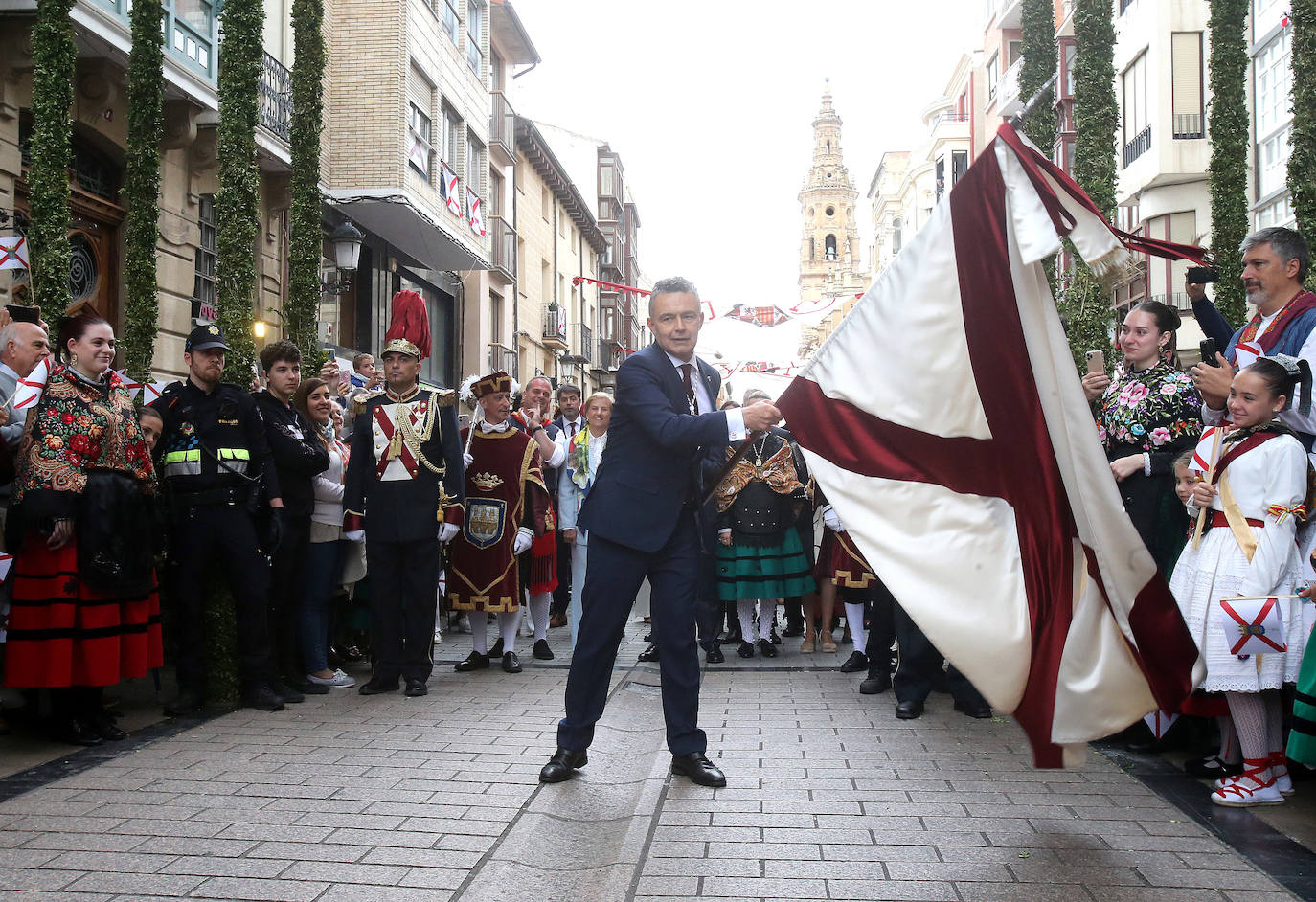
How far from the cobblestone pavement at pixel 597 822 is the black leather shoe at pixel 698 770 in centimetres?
7

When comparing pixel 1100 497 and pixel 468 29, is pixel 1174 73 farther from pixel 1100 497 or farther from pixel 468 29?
pixel 1100 497

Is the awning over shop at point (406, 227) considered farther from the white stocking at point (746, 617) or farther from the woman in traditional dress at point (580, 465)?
the white stocking at point (746, 617)

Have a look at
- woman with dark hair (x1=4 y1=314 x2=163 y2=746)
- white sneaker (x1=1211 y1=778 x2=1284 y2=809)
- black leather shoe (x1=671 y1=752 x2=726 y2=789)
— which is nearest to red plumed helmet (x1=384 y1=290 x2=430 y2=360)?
woman with dark hair (x1=4 y1=314 x2=163 y2=746)

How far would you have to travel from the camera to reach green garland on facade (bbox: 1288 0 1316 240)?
24.6ft

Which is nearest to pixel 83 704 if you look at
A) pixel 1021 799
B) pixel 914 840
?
pixel 914 840

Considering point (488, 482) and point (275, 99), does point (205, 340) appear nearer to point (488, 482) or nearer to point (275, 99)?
point (488, 482)

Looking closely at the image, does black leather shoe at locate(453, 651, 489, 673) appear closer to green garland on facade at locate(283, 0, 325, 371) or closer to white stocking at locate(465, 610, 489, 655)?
white stocking at locate(465, 610, 489, 655)

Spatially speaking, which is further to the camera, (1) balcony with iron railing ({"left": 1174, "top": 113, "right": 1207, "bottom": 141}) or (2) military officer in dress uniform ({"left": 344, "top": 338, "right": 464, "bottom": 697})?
(1) balcony with iron railing ({"left": 1174, "top": 113, "right": 1207, "bottom": 141})

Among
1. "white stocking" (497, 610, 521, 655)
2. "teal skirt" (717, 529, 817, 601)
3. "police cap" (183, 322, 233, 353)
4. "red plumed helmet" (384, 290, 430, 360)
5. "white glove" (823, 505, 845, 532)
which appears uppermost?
"red plumed helmet" (384, 290, 430, 360)

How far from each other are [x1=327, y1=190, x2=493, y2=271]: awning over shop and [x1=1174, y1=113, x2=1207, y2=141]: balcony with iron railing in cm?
1582

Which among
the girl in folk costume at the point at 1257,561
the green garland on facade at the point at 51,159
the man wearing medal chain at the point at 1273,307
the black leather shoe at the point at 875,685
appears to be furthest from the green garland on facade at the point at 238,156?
the girl in folk costume at the point at 1257,561

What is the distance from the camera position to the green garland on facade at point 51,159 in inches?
267

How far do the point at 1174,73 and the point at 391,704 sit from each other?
23.7 metres

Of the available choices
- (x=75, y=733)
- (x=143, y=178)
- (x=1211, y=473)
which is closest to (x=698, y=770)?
(x=1211, y=473)
